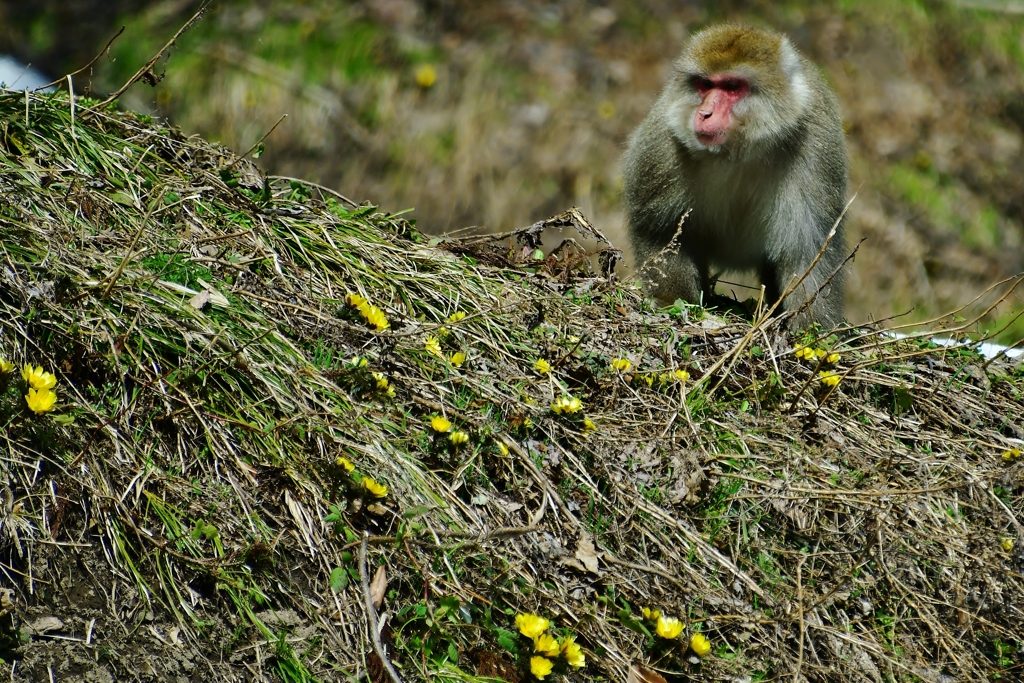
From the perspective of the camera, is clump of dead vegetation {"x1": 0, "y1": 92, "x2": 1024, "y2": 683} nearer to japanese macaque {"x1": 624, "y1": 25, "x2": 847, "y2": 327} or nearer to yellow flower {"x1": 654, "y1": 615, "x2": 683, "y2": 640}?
yellow flower {"x1": 654, "y1": 615, "x2": 683, "y2": 640}

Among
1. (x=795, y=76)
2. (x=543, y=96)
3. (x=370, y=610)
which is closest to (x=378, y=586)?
(x=370, y=610)

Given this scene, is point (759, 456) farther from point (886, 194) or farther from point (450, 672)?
point (886, 194)

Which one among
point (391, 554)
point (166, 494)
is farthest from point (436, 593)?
point (166, 494)

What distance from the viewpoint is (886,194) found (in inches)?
377

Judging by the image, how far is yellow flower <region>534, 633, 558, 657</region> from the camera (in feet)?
7.98

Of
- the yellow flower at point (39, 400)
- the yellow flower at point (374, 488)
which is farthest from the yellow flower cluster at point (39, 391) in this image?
the yellow flower at point (374, 488)

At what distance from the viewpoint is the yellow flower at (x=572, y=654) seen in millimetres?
2471

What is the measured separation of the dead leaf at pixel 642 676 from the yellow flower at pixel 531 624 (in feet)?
0.81

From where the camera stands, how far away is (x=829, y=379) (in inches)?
135

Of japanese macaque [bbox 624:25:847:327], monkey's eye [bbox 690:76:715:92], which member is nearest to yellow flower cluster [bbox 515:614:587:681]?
japanese macaque [bbox 624:25:847:327]

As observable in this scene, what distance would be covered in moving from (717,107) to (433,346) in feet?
5.84

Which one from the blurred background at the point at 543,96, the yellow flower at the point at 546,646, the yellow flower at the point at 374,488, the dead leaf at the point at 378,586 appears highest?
the yellow flower at the point at 374,488

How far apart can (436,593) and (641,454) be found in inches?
32.0

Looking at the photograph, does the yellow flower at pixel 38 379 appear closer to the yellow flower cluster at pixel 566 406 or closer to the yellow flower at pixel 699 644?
the yellow flower cluster at pixel 566 406
